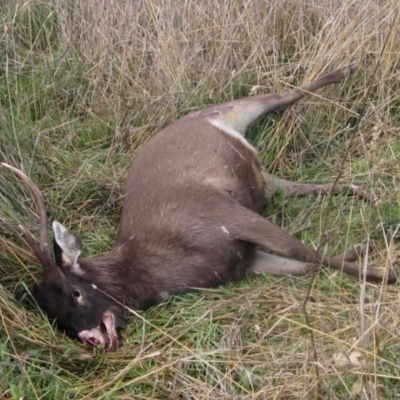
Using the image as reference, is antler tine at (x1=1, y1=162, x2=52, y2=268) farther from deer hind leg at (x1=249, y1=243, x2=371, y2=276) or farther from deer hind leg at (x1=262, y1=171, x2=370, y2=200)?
deer hind leg at (x1=262, y1=171, x2=370, y2=200)

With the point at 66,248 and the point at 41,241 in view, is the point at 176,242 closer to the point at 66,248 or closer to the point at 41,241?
the point at 66,248

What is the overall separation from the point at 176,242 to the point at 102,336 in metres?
0.73

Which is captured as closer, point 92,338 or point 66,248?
point 92,338

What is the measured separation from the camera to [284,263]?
4.83 m

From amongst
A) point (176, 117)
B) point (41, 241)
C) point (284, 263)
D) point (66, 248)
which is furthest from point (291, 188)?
point (41, 241)

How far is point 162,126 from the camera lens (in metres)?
6.09

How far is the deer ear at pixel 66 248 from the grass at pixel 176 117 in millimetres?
228

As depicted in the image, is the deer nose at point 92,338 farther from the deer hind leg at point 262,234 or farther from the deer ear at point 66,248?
the deer hind leg at point 262,234

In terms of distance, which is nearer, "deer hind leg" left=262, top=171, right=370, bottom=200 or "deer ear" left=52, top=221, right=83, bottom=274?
"deer ear" left=52, top=221, right=83, bottom=274

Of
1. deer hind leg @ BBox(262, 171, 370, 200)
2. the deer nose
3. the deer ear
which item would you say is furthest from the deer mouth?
deer hind leg @ BBox(262, 171, 370, 200)

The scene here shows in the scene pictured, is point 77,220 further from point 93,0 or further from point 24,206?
point 93,0

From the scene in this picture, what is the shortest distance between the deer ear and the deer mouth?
0.34m

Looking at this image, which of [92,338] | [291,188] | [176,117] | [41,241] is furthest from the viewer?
[176,117]

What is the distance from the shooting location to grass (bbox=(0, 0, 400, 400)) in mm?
3846
